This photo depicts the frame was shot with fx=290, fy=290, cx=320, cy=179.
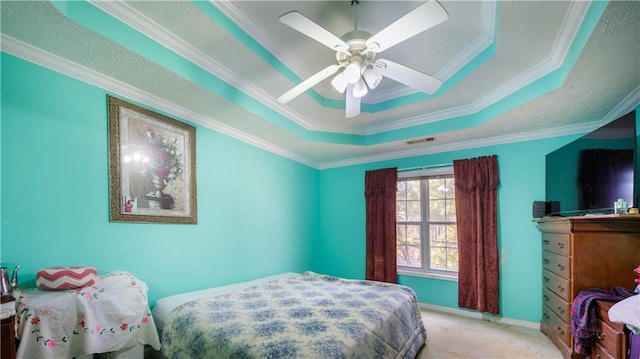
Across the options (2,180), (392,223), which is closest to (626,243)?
(392,223)

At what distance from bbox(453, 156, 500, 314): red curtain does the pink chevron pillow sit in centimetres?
381

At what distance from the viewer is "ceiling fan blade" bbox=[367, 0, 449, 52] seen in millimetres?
1384

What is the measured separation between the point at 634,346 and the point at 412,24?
224cm

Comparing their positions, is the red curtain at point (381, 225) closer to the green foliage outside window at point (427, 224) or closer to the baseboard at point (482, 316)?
the green foliage outside window at point (427, 224)

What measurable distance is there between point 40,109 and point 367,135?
10.9 feet

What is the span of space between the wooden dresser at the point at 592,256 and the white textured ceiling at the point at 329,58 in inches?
42.5

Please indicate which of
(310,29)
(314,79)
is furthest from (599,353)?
(310,29)

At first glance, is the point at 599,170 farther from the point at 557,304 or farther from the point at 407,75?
the point at 407,75

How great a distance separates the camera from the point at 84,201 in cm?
207

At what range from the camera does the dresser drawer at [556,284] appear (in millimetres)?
2447

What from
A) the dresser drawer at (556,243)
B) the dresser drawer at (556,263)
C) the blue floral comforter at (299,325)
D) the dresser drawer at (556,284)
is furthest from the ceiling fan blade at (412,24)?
the dresser drawer at (556,284)

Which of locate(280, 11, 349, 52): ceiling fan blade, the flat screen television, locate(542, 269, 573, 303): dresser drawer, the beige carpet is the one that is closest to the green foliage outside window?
the beige carpet

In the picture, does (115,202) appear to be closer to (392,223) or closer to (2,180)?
(2,180)

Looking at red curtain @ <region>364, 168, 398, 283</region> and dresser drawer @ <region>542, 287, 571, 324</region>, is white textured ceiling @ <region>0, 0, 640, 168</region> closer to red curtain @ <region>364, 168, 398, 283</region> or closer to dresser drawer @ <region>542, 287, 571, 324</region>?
red curtain @ <region>364, 168, 398, 283</region>
